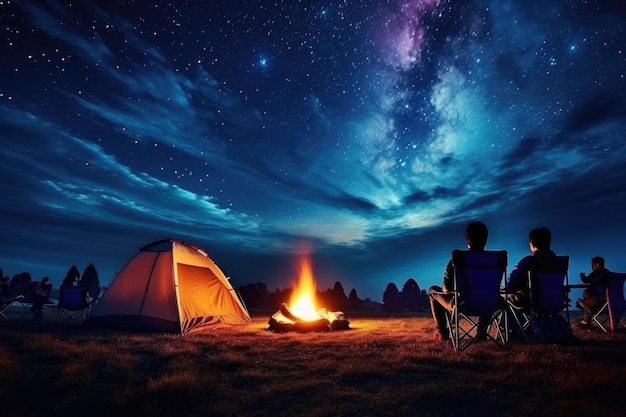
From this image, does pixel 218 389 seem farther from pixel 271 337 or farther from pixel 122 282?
pixel 122 282

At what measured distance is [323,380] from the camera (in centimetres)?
438

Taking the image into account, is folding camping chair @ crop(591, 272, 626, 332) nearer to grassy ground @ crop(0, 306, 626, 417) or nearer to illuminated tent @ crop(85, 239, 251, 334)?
grassy ground @ crop(0, 306, 626, 417)

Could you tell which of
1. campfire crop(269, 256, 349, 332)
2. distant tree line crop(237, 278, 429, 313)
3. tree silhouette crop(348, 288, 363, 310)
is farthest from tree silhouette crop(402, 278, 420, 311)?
campfire crop(269, 256, 349, 332)

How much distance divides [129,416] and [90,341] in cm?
480

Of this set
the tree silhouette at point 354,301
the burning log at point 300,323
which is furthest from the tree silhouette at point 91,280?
the burning log at point 300,323

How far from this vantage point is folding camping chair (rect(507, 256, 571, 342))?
578 cm

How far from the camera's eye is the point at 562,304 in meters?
5.84

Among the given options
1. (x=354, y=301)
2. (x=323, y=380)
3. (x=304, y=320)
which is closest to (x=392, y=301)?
(x=354, y=301)

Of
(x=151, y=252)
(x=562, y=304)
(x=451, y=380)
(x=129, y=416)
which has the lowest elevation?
(x=129, y=416)

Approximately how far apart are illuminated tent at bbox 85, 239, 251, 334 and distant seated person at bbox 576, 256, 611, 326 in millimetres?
9514

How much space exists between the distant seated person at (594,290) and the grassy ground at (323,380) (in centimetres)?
142

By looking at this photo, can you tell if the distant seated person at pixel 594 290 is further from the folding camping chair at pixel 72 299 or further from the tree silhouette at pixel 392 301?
the tree silhouette at pixel 392 301

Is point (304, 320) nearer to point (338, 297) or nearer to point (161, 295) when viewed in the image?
point (161, 295)

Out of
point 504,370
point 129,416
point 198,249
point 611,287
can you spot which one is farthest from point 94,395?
point 611,287
